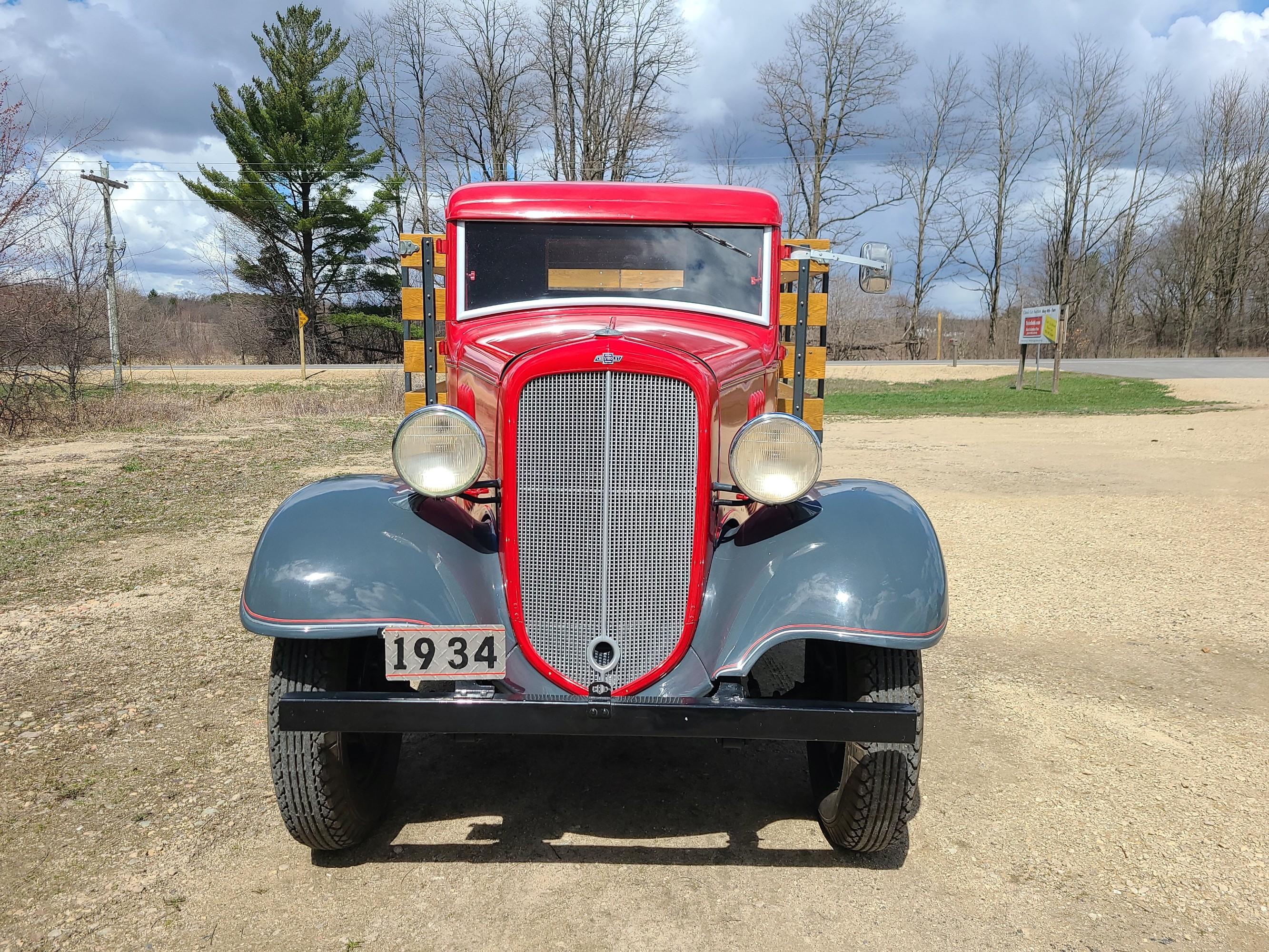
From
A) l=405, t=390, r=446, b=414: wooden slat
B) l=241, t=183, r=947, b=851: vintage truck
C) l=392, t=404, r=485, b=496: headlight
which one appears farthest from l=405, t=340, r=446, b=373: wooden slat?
l=392, t=404, r=485, b=496: headlight

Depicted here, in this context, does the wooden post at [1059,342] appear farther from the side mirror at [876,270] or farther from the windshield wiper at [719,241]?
the windshield wiper at [719,241]

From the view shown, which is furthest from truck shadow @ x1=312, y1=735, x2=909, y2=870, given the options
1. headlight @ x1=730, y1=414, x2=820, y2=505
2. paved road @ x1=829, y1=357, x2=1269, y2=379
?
paved road @ x1=829, y1=357, x2=1269, y2=379

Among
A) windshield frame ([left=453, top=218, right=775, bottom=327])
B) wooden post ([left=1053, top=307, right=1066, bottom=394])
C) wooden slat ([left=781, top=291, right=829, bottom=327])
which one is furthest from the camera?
wooden post ([left=1053, top=307, right=1066, bottom=394])

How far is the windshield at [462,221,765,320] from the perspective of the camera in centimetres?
362

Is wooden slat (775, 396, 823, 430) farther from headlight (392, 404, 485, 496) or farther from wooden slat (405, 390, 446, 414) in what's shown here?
headlight (392, 404, 485, 496)

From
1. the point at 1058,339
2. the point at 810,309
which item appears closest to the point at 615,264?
the point at 810,309

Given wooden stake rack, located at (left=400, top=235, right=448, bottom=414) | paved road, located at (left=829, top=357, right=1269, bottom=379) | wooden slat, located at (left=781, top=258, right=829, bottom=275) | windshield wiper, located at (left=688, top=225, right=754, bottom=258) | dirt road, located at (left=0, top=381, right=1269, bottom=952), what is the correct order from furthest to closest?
paved road, located at (left=829, top=357, right=1269, bottom=379) → wooden slat, located at (left=781, top=258, right=829, bottom=275) → wooden stake rack, located at (left=400, top=235, right=448, bottom=414) → windshield wiper, located at (left=688, top=225, right=754, bottom=258) → dirt road, located at (left=0, top=381, right=1269, bottom=952)

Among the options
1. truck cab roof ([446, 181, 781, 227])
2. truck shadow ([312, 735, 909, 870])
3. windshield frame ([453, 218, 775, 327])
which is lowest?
truck shadow ([312, 735, 909, 870])

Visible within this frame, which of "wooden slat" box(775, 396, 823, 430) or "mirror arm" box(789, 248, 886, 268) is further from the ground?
"mirror arm" box(789, 248, 886, 268)

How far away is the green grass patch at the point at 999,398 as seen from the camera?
58.9 ft

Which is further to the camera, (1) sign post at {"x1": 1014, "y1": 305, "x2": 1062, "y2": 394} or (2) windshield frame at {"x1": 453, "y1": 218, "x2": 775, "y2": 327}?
(1) sign post at {"x1": 1014, "y1": 305, "x2": 1062, "y2": 394}

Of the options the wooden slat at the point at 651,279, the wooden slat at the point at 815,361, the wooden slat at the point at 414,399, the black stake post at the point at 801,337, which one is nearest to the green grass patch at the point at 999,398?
the wooden slat at the point at 815,361

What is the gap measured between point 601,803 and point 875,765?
1036 mm

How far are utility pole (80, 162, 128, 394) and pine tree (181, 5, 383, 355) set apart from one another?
10.1m
